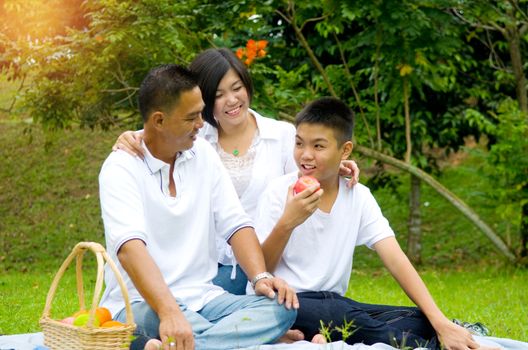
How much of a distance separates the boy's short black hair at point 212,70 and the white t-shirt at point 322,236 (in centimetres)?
68

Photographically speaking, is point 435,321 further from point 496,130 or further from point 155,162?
point 496,130

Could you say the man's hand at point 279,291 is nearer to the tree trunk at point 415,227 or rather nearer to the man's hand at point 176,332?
the man's hand at point 176,332

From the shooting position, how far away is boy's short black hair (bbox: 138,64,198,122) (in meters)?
4.44

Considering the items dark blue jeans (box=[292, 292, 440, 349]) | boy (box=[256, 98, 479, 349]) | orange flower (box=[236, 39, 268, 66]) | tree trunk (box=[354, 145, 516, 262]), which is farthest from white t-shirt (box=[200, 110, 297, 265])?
tree trunk (box=[354, 145, 516, 262])

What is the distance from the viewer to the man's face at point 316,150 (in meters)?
4.79

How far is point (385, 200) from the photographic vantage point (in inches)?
607

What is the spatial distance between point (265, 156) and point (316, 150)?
2.14ft

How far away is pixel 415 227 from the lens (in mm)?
12305

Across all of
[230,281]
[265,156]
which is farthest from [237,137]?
[230,281]

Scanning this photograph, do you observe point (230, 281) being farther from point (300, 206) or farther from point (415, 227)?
point (415, 227)

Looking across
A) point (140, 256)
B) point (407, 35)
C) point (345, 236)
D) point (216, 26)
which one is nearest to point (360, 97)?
point (407, 35)

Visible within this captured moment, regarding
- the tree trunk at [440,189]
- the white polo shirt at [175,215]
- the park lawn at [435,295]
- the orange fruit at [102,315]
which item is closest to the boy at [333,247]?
the white polo shirt at [175,215]

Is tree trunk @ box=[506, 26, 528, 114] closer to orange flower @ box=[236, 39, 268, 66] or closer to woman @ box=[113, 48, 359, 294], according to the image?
orange flower @ box=[236, 39, 268, 66]

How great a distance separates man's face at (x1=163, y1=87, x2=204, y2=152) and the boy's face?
Answer: 61cm
